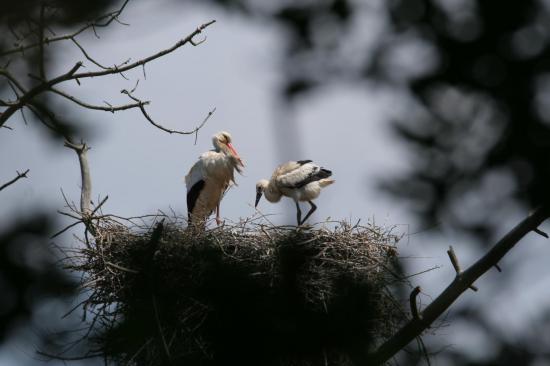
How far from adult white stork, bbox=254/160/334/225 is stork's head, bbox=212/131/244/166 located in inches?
23.7

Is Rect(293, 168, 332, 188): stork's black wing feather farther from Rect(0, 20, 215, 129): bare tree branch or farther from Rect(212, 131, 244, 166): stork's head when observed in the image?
Rect(0, 20, 215, 129): bare tree branch

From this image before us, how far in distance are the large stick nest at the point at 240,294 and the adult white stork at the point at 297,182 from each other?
5.17 ft

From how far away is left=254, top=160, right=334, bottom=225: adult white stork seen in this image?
8.48 metres

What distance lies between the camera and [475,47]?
8.38 feet

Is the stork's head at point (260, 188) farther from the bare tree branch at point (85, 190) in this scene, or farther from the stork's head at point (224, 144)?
the bare tree branch at point (85, 190)

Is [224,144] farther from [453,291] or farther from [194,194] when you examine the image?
[453,291]

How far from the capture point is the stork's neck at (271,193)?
8680mm

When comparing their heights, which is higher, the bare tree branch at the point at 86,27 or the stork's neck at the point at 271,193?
the stork's neck at the point at 271,193

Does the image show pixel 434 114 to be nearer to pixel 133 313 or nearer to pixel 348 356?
pixel 348 356

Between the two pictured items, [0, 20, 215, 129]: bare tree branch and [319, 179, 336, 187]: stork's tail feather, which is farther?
[319, 179, 336, 187]: stork's tail feather

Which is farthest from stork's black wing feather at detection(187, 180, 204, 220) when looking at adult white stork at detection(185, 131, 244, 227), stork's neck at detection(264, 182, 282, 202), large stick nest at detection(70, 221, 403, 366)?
large stick nest at detection(70, 221, 403, 366)

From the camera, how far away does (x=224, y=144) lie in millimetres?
9492

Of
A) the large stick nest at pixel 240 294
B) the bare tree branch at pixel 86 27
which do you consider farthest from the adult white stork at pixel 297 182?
the bare tree branch at pixel 86 27

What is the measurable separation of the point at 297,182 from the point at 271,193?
347 millimetres
